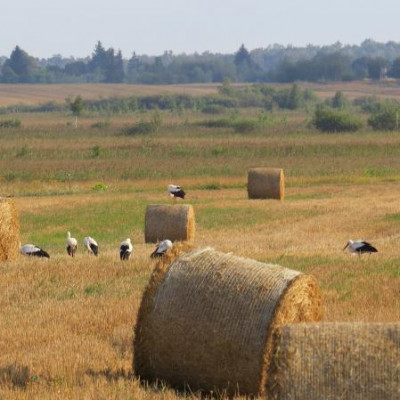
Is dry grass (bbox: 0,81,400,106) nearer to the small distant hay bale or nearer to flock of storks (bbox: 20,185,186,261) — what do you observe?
flock of storks (bbox: 20,185,186,261)

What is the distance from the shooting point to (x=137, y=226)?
102 ft

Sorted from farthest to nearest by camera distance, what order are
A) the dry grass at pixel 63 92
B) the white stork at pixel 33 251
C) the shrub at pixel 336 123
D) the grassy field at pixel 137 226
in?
the dry grass at pixel 63 92 < the shrub at pixel 336 123 < the white stork at pixel 33 251 < the grassy field at pixel 137 226

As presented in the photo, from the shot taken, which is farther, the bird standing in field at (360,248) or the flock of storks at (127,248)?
the bird standing in field at (360,248)

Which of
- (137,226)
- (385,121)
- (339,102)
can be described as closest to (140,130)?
(385,121)

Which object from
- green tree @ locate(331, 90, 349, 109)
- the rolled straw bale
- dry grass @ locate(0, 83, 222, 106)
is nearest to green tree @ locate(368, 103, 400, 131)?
green tree @ locate(331, 90, 349, 109)

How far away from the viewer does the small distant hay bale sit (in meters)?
20.5

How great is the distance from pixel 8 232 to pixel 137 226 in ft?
35.6

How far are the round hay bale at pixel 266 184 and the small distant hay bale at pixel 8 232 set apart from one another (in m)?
17.9

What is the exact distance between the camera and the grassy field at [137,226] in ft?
38.0

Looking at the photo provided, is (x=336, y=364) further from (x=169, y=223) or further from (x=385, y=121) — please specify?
(x=385, y=121)

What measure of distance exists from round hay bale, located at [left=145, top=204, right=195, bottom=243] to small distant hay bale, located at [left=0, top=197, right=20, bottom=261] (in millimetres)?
4989

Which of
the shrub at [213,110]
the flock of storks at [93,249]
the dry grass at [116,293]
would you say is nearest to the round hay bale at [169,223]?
the dry grass at [116,293]

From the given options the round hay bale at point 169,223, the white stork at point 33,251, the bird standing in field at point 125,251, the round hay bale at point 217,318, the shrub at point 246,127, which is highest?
the round hay bale at point 217,318

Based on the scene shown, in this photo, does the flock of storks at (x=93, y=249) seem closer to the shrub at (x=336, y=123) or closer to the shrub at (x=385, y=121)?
the shrub at (x=336, y=123)
